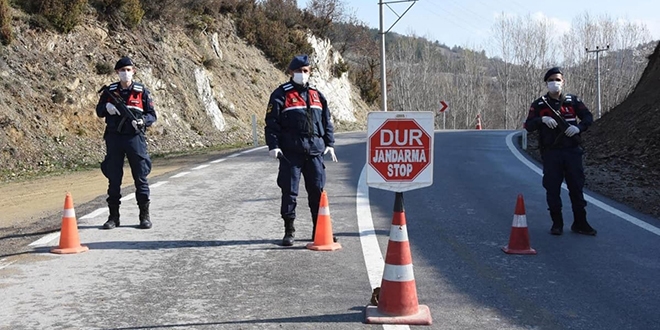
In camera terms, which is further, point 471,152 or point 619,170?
point 471,152

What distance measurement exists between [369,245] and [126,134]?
3.05m

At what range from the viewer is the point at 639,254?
21.3 ft

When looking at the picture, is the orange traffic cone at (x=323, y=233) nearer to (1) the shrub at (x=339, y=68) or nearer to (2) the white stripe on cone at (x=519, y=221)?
(2) the white stripe on cone at (x=519, y=221)

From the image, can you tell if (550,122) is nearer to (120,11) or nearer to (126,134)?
(126,134)

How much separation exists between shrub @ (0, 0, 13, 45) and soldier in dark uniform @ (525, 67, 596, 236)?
17270mm

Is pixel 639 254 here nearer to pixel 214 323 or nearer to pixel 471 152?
pixel 214 323

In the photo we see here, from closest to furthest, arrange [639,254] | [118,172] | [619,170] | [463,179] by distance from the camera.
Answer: [639,254]
[118,172]
[463,179]
[619,170]

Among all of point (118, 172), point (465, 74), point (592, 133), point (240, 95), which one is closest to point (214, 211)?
point (118, 172)

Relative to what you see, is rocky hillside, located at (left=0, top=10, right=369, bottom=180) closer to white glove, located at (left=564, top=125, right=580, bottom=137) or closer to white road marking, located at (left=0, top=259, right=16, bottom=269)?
white road marking, located at (left=0, top=259, right=16, bottom=269)

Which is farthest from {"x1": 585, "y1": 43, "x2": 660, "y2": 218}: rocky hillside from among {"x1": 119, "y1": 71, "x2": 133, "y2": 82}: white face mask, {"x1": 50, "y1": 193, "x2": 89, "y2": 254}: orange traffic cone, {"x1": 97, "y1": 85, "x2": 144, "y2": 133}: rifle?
{"x1": 50, "y1": 193, "x2": 89, "y2": 254}: orange traffic cone

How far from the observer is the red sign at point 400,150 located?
4754mm

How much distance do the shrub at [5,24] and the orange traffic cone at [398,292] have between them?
1865 centimetres

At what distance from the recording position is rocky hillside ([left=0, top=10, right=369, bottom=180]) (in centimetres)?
1827

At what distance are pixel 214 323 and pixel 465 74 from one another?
3758 inches
